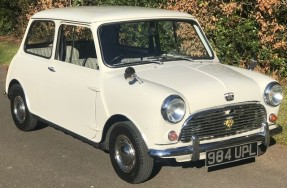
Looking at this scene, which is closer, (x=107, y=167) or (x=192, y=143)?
(x=192, y=143)

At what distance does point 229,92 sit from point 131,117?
3.17ft

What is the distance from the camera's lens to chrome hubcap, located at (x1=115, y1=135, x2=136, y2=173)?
4660mm

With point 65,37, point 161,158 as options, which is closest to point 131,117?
point 161,158

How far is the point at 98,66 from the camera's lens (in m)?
5.11

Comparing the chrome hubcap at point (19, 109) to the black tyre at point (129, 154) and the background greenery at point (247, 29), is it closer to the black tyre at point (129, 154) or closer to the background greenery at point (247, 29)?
the black tyre at point (129, 154)

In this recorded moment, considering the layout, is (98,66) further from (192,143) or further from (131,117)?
(192,143)

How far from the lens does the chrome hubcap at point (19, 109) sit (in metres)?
6.47

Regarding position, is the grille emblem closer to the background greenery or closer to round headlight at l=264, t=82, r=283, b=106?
round headlight at l=264, t=82, r=283, b=106

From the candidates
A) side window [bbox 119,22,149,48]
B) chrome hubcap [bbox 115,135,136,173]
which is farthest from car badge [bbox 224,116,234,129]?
side window [bbox 119,22,149,48]

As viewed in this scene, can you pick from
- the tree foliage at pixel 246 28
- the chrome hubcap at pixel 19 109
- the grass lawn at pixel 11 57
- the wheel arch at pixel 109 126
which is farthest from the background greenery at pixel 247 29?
the wheel arch at pixel 109 126

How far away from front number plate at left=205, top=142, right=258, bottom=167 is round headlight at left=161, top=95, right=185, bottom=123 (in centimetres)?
45

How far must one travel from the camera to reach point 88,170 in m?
5.16

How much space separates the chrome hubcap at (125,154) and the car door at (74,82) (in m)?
0.41

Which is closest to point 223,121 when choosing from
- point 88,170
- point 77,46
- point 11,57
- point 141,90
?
point 141,90
